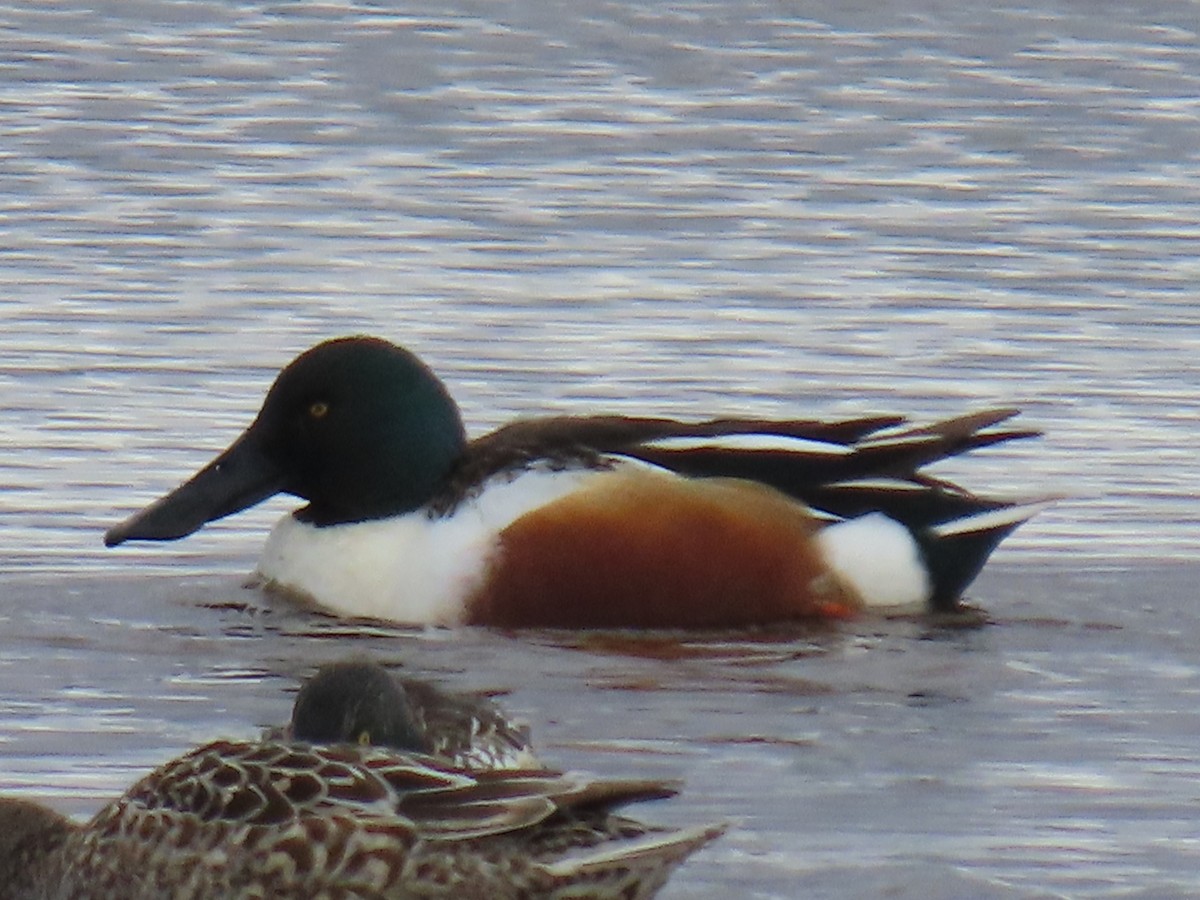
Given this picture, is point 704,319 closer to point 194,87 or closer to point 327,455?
point 327,455

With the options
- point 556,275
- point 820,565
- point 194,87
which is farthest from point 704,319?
point 194,87

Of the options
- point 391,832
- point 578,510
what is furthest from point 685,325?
point 391,832

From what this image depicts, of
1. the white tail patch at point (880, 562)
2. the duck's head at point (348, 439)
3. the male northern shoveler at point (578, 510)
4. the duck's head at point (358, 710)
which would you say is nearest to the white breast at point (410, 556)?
the male northern shoveler at point (578, 510)

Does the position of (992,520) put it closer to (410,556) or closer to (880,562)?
(880,562)

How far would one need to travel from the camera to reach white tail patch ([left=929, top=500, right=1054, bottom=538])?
32.7 feet

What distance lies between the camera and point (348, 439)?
10.1 metres

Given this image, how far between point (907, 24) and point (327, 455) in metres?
9.15

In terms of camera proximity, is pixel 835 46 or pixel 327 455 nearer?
pixel 327 455

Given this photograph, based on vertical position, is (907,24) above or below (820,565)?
above

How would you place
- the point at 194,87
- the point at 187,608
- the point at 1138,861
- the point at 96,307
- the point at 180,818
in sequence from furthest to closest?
1. the point at 194,87
2. the point at 96,307
3. the point at 187,608
4. the point at 1138,861
5. the point at 180,818

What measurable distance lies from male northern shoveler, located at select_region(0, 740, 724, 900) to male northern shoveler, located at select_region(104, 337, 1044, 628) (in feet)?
10.1

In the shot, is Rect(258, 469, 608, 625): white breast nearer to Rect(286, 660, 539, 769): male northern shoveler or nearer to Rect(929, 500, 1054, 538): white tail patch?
Rect(929, 500, 1054, 538): white tail patch

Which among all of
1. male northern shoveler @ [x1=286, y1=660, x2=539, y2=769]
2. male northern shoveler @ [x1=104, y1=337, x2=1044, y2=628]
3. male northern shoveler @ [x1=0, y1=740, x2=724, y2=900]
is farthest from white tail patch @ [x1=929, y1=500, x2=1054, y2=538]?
male northern shoveler @ [x1=0, y1=740, x2=724, y2=900]

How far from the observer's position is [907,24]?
61.3ft
